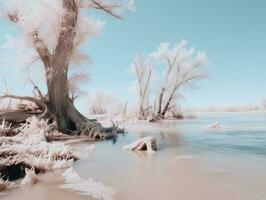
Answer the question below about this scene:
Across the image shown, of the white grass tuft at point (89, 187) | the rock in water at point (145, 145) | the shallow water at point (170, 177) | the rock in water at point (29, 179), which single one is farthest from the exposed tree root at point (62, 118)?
the rock in water at point (29, 179)

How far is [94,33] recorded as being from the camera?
48.0ft

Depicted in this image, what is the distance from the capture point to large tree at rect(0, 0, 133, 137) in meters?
12.5

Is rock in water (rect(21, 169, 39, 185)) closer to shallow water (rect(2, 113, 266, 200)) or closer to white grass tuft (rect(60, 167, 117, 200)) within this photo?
shallow water (rect(2, 113, 266, 200))

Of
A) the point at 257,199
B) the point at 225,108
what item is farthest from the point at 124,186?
the point at 225,108

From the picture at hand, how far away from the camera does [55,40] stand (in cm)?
1280

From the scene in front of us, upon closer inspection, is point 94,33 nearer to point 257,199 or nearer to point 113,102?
point 257,199

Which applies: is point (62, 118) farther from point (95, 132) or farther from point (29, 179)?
point (29, 179)

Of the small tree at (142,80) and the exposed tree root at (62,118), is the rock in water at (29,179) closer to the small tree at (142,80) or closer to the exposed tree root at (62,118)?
the exposed tree root at (62,118)

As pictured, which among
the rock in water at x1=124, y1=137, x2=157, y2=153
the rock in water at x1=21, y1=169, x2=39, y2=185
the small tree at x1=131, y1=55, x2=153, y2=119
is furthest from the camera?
the small tree at x1=131, y1=55, x2=153, y2=119

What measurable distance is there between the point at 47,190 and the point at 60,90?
946 cm

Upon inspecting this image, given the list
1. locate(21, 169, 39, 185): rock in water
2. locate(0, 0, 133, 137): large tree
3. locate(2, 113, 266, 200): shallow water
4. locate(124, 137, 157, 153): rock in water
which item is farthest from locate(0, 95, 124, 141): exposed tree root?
locate(21, 169, 39, 185): rock in water

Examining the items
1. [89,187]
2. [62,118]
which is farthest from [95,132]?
[89,187]

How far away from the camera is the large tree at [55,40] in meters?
12.5

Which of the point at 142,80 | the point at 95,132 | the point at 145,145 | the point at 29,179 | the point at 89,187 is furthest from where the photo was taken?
the point at 142,80
